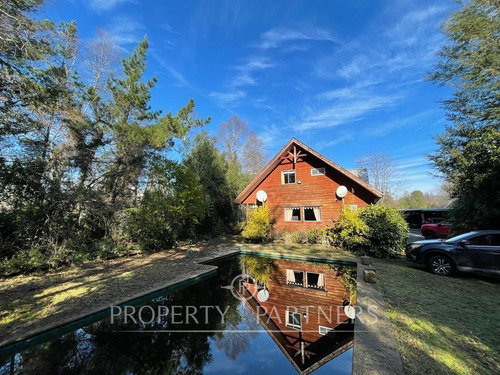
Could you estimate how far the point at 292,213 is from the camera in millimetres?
14141

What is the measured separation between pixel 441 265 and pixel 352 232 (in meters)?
3.92

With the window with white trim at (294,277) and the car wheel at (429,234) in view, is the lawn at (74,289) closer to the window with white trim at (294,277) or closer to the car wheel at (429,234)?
the window with white trim at (294,277)

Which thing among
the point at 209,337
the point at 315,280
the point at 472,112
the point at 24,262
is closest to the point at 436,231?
the point at 472,112

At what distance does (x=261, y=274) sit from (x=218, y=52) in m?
12.9

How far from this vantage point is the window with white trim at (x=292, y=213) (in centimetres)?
1396

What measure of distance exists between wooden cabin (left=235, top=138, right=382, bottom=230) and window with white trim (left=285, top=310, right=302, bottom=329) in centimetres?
887

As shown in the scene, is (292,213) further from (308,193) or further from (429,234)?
(429,234)

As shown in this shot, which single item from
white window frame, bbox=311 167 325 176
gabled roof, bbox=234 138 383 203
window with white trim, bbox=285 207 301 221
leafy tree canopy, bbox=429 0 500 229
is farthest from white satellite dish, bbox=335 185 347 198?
leafy tree canopy, bbox=429 0 500 229

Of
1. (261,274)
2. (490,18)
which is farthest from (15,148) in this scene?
(490,18)

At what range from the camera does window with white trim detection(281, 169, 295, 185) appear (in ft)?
46.7

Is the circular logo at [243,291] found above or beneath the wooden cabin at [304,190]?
beneath

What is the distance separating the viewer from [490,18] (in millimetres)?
8711

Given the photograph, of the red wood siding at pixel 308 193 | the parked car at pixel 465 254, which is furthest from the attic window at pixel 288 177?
the parked car at pixel 465 254

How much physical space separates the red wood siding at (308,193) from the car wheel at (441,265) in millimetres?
5679
